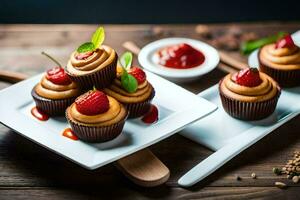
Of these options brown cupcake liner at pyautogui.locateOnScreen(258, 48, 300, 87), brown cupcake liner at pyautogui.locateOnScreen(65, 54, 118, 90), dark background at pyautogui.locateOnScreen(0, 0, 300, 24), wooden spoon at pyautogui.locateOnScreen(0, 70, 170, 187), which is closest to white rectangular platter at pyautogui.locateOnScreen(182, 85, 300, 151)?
brown cupcake liner at pyautogui.locateOnScreen(258, 48, 300, 87)

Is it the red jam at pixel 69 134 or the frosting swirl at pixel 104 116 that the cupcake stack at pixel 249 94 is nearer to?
the frosting swirl at pixel 104 116

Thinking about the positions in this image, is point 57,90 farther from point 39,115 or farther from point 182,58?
point 182,58

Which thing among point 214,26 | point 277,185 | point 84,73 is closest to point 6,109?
point 84,73

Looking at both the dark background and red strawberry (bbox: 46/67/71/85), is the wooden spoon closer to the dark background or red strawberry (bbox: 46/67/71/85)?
red strawberry (bbox: 46/67/71/85)

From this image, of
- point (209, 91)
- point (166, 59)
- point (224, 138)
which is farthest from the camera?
point (166, 59)

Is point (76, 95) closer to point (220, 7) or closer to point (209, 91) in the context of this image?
point (209, 91)

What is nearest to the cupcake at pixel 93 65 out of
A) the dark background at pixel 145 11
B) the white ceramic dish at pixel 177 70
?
the white ceramic dish at pixel 177 70
